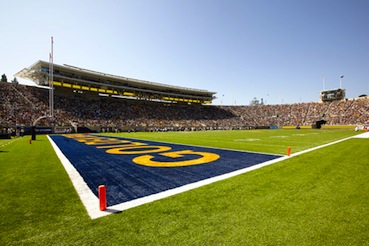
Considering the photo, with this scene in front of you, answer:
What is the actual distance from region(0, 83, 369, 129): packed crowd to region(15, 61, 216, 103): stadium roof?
267 cm

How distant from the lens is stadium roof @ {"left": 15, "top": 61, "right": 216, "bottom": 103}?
1791 inches

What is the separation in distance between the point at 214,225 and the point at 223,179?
112 inches

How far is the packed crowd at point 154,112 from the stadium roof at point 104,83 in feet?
8.77

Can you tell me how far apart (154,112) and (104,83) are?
16.2m

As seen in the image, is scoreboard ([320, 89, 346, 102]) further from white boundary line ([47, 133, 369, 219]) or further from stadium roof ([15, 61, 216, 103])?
white boundary line ([47, 133, 369, 219])

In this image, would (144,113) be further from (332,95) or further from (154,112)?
(332,95)

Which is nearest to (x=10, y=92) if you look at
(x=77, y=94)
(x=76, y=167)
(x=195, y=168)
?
(x=77, y=94)

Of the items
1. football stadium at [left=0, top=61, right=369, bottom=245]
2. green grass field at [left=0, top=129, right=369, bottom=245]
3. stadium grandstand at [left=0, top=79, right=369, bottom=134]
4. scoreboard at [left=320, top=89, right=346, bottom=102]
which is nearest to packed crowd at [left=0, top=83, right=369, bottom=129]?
stadium grandstand at [left=0, top=79, right=369, bottom=134]

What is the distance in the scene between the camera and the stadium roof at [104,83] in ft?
149

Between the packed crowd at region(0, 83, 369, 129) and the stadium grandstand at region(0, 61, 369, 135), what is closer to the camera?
the stadium grandstand at region(0, 61, 369, 135)

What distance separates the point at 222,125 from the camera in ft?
221

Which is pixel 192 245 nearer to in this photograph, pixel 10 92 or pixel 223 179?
pixel 223 179

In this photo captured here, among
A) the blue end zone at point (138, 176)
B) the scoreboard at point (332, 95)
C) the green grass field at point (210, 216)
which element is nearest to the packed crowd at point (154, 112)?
the scoreboard at point (332, 95)

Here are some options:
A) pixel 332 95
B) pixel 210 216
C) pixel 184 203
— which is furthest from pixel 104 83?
pixel 332 95
